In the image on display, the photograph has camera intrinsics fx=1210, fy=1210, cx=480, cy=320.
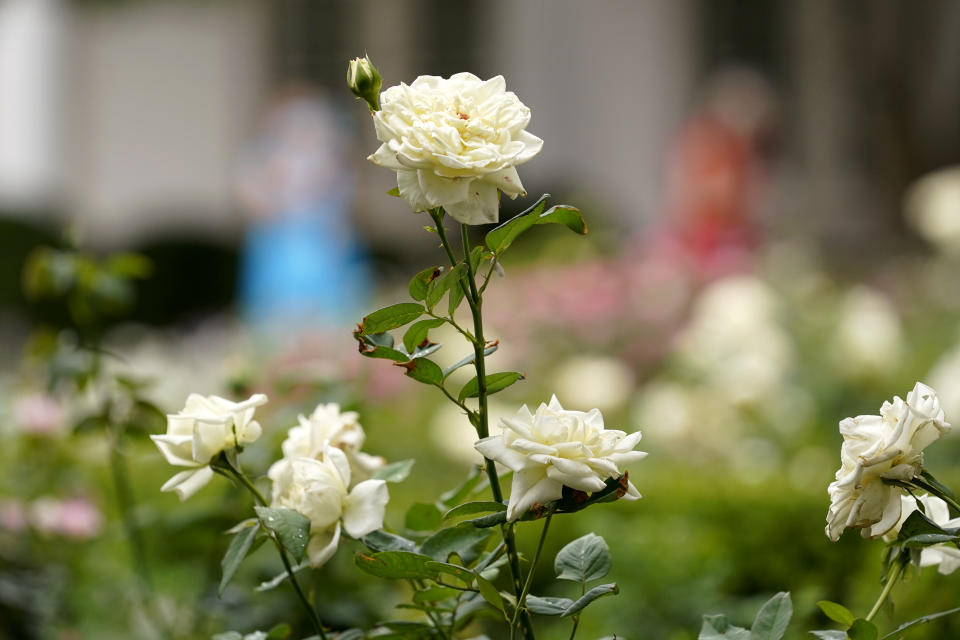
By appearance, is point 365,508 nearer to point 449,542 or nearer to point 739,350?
point 449,542

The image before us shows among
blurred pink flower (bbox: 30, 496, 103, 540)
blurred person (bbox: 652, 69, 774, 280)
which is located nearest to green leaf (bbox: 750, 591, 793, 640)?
blurred pink flower (bbox: 30, 496, 103, 540)

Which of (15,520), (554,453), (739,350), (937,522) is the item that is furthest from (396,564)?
(739,350)

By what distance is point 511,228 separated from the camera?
0.83 m

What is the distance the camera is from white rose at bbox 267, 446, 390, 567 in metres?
0.87

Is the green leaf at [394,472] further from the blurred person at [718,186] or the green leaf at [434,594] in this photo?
the blurred person at [718,186]

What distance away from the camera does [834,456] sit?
10.2ft

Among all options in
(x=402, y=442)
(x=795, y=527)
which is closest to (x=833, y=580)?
(x=795, y=527)

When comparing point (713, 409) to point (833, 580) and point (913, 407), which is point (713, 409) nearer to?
point (833, 580)

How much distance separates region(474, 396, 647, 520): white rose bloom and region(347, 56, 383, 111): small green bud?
24cm

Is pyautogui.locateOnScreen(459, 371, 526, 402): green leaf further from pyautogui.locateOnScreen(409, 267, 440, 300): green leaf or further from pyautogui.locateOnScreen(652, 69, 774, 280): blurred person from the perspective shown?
pyautogui.locateOnScreen(652, 69, 774, 280): blurred person

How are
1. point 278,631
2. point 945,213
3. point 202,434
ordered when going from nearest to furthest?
point 202,434, point 278,631, point 945,213

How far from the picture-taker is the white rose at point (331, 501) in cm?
87

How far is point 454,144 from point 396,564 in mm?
290

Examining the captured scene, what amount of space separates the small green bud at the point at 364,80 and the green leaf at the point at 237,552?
12.7 inches
